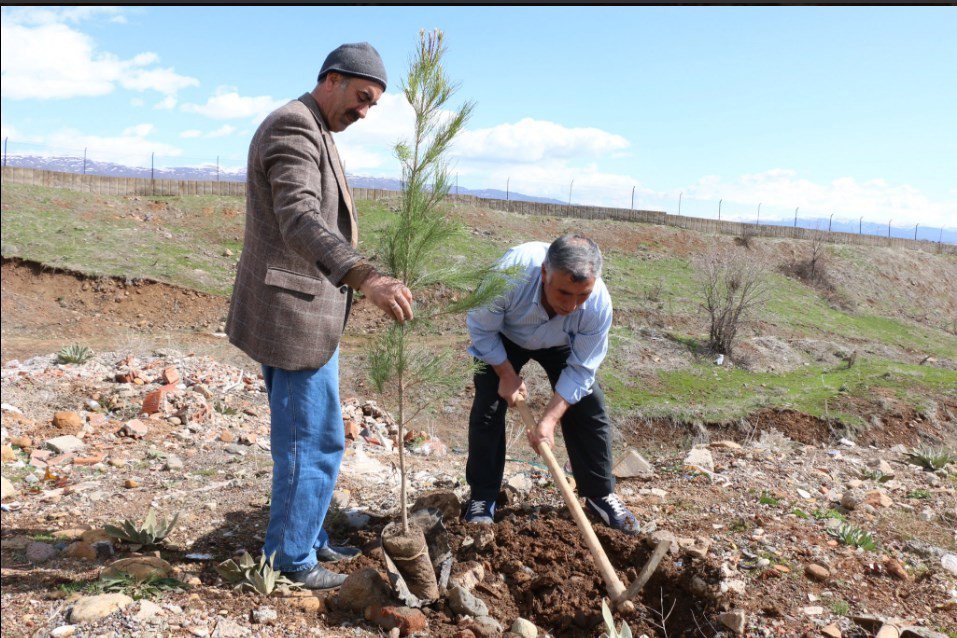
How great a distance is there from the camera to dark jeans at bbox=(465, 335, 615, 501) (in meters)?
3.61

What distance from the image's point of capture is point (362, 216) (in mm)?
15516

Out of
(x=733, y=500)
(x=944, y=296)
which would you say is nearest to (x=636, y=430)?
(x=733, y=500)

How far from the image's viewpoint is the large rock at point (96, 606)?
2.65 metres

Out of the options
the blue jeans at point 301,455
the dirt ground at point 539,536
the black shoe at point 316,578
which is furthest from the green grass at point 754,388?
the blue jeans at point 301,455

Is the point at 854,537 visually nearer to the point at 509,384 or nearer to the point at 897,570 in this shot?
the point at 897,570

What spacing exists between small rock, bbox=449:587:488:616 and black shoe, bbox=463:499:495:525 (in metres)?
0.68

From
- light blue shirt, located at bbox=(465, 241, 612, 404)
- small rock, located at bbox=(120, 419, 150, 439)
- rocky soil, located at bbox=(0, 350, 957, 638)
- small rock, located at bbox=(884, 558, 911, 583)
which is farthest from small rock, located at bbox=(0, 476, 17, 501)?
small rock, located at bbox=(884, 558, 911, 583)

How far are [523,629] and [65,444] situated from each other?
384 cm

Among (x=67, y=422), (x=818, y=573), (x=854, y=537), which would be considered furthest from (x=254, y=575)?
(x=67, y=422)

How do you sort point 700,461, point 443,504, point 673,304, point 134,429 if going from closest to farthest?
point 443,504
point 700,461
point 134,429
point 673,304

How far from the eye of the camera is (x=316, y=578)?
2939 mm

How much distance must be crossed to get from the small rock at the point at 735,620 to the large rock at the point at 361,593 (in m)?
1.37

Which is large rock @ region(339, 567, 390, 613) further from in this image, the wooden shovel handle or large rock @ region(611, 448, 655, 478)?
large rock @ region(611, 448, 655, 478)

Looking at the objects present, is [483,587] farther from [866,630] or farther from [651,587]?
[866,630]
